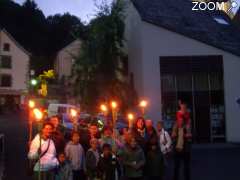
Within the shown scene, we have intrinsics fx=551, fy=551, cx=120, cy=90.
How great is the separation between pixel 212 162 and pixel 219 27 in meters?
17.5

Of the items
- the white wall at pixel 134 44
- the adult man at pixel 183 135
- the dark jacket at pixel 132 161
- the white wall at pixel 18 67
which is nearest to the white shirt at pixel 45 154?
the dark jacket at pixel 132 161

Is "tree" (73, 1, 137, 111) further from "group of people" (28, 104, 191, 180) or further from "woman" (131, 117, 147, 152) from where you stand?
"group of people" (28, 104, 191, 180)

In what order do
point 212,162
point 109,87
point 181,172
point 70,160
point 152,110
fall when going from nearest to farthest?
point 70,160 < point 181,172 < point 212,162 < point 152,110 < point 109,87

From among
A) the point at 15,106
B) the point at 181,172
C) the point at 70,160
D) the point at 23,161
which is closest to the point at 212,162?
the point at 181,172

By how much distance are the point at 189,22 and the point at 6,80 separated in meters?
56.6

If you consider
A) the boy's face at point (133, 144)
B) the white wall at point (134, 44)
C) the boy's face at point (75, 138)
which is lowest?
the boy's face at point (133, 144)

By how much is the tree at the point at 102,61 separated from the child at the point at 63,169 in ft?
76.0

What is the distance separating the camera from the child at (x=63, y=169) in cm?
1069

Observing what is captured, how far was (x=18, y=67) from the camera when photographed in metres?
88.4

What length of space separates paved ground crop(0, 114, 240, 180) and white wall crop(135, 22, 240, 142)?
262 centimetres

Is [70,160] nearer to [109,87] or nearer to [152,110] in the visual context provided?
[152,110]

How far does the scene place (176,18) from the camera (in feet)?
115

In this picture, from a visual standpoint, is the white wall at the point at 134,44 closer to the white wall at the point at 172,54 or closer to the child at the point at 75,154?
the white wall at the point at 172,54

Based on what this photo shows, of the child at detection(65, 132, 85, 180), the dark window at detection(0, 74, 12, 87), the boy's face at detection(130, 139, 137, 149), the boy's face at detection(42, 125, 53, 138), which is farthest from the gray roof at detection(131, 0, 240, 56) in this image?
the dark window at detection(0, 74, 12, 87)
